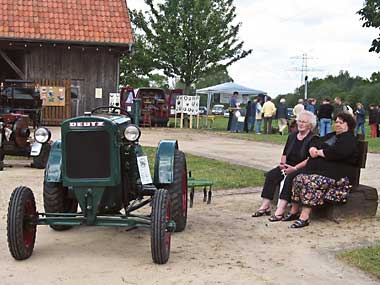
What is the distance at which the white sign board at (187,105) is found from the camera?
2920cm

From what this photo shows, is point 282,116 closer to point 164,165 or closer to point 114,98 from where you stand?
point 114,98

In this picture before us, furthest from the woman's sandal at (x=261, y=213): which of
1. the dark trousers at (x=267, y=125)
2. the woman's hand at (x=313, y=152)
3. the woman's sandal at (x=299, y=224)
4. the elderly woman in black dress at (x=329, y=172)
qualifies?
the dark trousers at (x=267, y=125)

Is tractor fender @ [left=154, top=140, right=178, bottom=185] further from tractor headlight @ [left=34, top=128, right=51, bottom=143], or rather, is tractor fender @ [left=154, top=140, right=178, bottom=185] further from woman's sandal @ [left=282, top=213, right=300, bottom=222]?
woman's sandal @ [left=282, top=213, right=300, bottom=222]

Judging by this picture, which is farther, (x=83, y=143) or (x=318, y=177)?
(x=318, y=177)

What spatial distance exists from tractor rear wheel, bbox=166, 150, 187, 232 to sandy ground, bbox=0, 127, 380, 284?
19 centimetres

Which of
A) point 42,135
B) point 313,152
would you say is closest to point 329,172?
point 313,152

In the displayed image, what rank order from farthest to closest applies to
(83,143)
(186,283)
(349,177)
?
(349,177) → (83,143) → (186,283)

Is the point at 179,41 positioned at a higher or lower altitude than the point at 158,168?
higher

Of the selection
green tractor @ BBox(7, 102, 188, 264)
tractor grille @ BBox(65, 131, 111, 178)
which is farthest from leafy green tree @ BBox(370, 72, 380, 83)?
tractor grille @ BBox(65, 131, 111, 178)

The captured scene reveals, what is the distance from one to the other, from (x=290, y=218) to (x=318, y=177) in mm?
647

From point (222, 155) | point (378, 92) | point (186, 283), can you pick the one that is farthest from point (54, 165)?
point (378, 92)

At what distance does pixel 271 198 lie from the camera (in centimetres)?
859

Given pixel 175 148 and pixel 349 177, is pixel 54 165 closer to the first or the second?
pixel 175 148

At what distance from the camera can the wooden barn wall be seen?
28516mm
